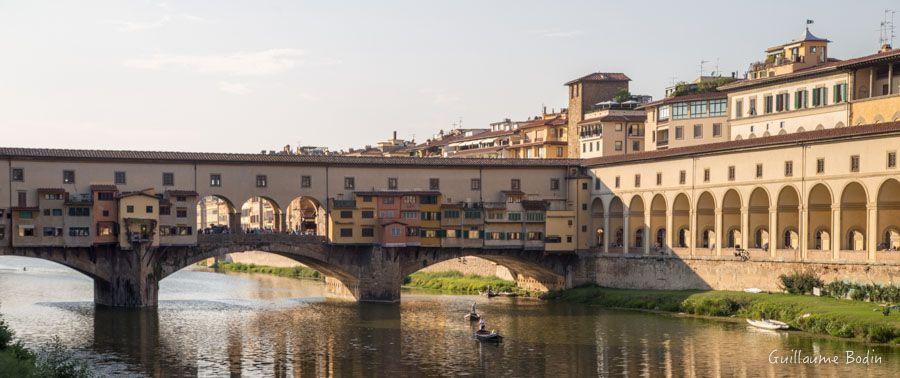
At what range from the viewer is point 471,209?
261 feet

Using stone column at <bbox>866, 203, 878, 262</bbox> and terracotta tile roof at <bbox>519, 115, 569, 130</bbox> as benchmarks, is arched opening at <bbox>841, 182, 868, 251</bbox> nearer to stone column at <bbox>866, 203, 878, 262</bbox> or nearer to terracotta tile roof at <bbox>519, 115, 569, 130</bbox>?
stone column at <bbox>866, 203, 878, 262</bbox>

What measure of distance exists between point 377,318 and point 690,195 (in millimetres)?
20735

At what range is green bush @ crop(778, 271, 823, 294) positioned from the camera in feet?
207

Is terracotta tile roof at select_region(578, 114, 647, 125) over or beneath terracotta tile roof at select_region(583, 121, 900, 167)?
over

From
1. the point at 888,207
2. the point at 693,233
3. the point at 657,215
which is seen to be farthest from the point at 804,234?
the point at 657,215

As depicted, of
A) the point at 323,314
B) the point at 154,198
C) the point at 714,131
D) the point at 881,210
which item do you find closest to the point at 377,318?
the point at 323,314

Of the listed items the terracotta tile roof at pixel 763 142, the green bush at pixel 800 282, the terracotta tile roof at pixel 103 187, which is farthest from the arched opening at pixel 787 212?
the terracotta tile roof at pixel 103 187

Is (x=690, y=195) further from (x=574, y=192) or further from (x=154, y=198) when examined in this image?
(x=154, y=198)

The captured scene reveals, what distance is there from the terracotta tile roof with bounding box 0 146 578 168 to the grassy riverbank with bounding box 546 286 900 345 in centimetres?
997

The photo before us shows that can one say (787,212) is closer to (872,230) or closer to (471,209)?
(872,230)

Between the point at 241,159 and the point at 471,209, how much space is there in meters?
15.0

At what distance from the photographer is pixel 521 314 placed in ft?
233

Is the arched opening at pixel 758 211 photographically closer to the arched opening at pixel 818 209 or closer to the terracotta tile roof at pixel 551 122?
the arched opening at pixel 818 209

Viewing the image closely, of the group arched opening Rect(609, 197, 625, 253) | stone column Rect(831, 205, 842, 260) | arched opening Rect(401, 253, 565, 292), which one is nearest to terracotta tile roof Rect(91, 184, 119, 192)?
arched opening Rect(401, 253, 565, 292)
